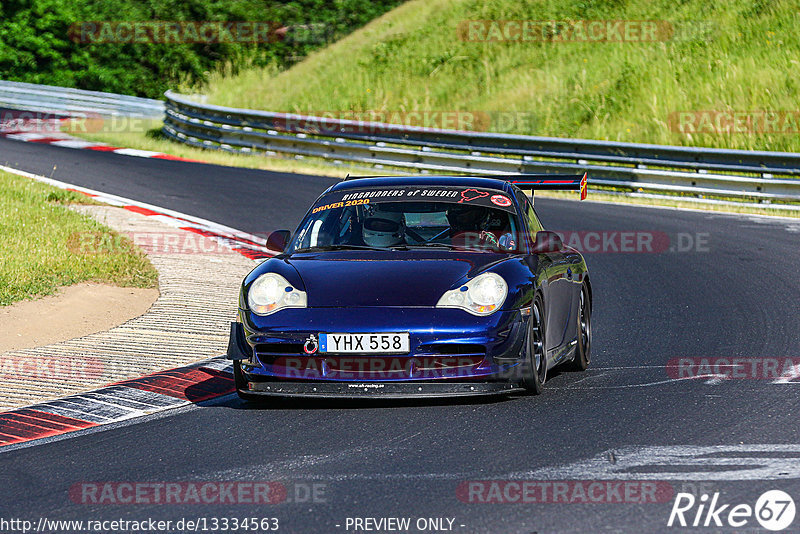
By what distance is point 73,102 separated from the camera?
111 feet

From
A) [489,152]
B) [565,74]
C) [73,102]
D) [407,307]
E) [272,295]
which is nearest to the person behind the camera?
[407,307]

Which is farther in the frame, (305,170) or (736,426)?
(305,170)

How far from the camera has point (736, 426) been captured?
635cm

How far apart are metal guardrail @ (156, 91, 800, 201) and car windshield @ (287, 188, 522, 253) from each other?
12261mm

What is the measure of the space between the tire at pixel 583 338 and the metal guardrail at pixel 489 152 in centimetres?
1117

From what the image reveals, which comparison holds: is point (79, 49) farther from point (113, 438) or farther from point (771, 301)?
point (113, 438)

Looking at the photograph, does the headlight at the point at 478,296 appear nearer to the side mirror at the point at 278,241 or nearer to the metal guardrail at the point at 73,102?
the side mirror at the point at 278,241

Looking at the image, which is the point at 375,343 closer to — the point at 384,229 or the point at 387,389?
the point at 387,389

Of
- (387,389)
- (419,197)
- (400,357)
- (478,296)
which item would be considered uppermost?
(419,197)

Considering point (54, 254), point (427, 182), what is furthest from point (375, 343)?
point (54, 254)

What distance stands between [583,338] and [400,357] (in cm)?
226

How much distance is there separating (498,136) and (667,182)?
11.1 ft

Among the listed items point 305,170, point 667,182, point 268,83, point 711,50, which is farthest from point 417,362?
point 268,83

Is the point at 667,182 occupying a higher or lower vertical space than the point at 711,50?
lower
